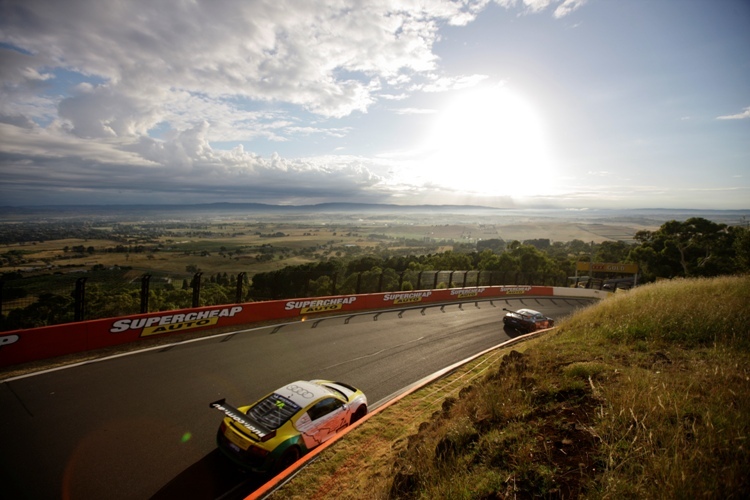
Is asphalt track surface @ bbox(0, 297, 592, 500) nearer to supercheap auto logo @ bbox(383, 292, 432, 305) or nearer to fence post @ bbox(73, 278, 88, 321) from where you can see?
fence post @ bbox(73, 278, 88, 321)

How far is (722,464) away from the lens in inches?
120

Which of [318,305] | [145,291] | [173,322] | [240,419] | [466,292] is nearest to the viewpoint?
[240,419]

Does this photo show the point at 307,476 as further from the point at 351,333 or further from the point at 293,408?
the point at 351,333

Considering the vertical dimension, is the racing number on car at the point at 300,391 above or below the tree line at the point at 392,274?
above

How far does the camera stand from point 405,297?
23.2m

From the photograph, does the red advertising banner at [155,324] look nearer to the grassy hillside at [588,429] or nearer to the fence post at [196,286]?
the fence post at [196,286]

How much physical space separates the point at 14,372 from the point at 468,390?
12402 mm

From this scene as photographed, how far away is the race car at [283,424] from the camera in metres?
5.87

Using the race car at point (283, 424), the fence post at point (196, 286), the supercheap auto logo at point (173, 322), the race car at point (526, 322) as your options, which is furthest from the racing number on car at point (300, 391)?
the race car at point (526, 322)

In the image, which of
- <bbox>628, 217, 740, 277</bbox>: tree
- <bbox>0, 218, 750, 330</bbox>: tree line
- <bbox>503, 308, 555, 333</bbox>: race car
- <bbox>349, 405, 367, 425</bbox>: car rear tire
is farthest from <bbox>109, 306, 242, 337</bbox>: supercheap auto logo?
<bbox>628, 217, 740, 277</bbox>: tree

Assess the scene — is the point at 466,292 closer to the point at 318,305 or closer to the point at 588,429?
the point at 318,305

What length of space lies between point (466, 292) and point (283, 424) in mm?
23716

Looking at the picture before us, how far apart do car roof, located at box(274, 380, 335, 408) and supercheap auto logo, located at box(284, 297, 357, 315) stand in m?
9.99

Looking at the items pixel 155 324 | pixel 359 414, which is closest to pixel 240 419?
pixel 359 414
